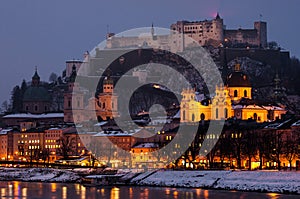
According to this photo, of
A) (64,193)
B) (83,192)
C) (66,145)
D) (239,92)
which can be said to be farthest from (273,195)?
(239,92)

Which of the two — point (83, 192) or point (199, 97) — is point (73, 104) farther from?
point (83, 192)

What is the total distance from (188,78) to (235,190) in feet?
289

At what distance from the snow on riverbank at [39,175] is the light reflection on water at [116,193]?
964cm

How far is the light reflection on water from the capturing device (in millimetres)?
55000

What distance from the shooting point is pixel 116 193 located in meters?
59.2

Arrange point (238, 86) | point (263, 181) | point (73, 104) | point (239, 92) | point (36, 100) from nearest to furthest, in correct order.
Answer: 1. point (263, 181)
2. point (239, 92)
3. point (238, 86)
4. point (73, 104)
5. point (36, 100)

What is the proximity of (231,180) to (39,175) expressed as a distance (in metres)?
23.2

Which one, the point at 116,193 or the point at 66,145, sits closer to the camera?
the point at 116,193

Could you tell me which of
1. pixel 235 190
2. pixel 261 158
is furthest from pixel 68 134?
pixel 235 190

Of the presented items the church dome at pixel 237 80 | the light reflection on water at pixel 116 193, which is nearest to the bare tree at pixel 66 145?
the church dome at pixel 237 80

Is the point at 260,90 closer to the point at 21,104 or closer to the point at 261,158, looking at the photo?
the point at 21,104

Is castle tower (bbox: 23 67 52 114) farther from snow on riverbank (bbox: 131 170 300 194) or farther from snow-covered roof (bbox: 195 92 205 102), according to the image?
snow on riverbank (bbox: 131 170 300 194)

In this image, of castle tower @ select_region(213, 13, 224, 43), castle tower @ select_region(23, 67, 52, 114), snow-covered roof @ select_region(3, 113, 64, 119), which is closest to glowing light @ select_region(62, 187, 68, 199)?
snow-covered roof @ select_region(3, 113, 64, 119)

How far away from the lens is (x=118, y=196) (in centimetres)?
5653
